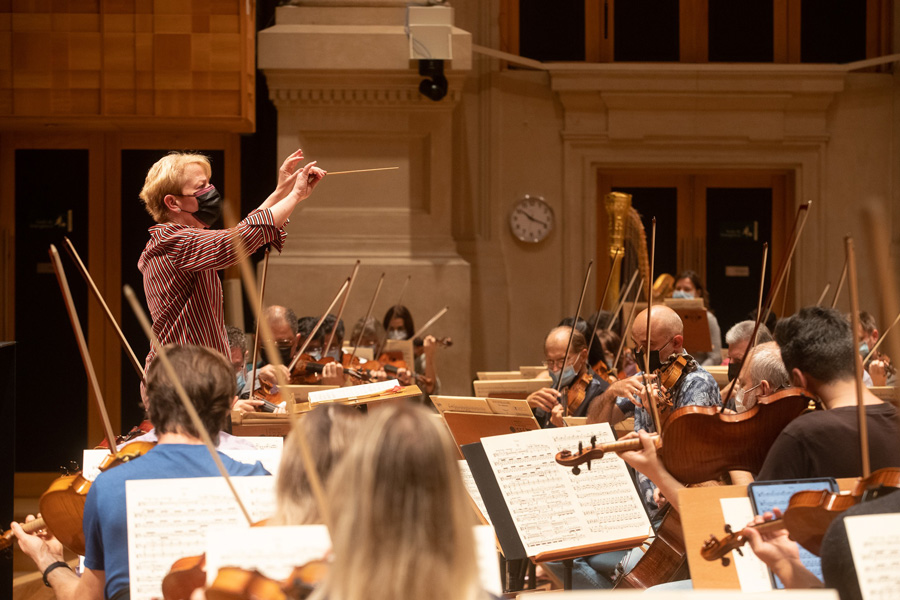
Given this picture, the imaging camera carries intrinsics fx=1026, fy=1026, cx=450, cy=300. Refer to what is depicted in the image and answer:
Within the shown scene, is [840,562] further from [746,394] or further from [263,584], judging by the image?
[746,394]

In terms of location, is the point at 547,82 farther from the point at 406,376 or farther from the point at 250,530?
the point at 250,530

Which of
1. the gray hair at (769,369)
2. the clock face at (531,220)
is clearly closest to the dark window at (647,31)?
the clock face at (531,220)

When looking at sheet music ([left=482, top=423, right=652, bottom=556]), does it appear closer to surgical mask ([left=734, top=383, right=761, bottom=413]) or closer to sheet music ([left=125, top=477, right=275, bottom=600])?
surgical mask ([left=734, top=383, right=761, bottom=413])

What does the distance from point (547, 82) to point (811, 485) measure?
669 centimetres

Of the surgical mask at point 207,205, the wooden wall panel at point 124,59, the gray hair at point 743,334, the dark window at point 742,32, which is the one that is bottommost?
the gray hair at point 743,334

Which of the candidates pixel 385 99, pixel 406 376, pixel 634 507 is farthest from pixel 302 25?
pixel 634 507

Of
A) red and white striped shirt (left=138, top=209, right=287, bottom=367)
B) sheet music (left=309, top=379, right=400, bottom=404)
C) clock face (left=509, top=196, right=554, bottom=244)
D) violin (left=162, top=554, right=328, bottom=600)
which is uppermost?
clock face (left=509, top=196, right=554, bottom=244)

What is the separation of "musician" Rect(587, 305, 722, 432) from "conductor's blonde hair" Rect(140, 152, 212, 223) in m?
1.70

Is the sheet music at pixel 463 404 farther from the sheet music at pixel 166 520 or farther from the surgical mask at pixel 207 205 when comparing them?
the sheet music at pixel 166 520

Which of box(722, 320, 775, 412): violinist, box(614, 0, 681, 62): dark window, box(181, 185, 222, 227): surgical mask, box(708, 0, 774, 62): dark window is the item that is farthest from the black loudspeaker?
box(708, 0, 774, 62): dark window

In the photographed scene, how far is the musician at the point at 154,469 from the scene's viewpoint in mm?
2123

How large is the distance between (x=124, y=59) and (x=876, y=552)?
581 cm

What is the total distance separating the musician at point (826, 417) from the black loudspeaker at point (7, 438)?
2591mm

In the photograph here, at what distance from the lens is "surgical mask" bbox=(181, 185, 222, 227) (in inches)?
126
